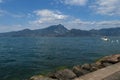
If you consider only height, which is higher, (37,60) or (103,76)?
(103,76)

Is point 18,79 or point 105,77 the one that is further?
point 18,79

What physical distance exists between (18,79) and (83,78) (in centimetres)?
1922

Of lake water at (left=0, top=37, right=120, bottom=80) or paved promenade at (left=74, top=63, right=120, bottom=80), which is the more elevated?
paved promenade at (left=74, top=63, right=120, bottom=80)

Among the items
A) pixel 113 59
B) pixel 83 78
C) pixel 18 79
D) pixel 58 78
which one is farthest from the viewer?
pixel 18 79

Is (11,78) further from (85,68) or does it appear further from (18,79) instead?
(85,68)

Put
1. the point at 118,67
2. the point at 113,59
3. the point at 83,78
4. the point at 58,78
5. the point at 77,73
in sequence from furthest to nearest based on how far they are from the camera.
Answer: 1. the point at 113,59
2. the point at 77,73
3. the point at 58,78
4. the point at 118,67
5. the point at 83,78

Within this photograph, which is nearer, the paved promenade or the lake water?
the paved promenade

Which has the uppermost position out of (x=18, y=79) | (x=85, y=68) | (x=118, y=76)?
(x=118, y=76)

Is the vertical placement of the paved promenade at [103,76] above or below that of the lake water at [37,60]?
above

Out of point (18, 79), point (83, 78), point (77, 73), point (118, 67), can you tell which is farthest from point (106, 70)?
point (18, 79)

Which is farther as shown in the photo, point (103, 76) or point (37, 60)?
point (37, 60)

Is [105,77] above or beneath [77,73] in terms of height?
above

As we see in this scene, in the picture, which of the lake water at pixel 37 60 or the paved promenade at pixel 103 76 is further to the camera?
the lake water at pixel 37 60

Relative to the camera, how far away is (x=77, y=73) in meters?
18.8
